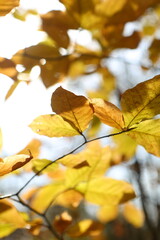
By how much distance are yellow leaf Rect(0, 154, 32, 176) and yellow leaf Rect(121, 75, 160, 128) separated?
0.51ft

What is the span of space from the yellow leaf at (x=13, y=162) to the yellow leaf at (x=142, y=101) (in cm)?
16

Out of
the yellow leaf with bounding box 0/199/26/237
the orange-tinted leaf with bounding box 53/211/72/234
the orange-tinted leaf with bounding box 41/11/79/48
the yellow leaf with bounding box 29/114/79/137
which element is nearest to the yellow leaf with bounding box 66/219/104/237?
the orange-tinted leaf with bounding box 53/211/72/234

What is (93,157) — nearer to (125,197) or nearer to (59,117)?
(125,197)

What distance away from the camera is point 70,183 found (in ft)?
2.24

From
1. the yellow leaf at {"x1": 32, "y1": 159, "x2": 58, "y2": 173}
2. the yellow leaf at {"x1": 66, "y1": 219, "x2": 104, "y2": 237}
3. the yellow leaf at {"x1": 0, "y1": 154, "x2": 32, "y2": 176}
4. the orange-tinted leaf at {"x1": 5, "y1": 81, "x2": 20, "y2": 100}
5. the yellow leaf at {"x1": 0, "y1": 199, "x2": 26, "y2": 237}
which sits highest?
the orange-tinted leaf at {"x1": 5, "y1": 81, "x2": 20, "y2": 100}

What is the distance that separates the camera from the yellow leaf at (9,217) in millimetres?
585

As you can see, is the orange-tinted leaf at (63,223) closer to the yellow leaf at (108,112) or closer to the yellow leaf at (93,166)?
the yellow leaf at (93,166)

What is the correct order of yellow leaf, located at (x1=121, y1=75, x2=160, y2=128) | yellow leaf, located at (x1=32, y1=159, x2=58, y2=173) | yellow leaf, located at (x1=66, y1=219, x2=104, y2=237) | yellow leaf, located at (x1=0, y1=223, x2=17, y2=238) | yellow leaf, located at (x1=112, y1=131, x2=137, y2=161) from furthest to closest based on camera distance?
yellow leaf, located at (x1=112, y1=131, x2=137, y2=161), yellow leaf, located at (x1=66, y1=219, x2=104, y2=237), yellow leaf, located at (x1=0, y1=223, x2=17, y2=238), yellow leaf, located at (x1=32, y1=159, x2=58, y2=173), yellow leaf, located at (x1=121, y1=75, x2=160, y2=128)

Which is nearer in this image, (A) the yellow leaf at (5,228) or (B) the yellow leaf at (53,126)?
(B) the yellow leaf at (53,126)

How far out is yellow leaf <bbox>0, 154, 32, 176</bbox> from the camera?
14.6 inches

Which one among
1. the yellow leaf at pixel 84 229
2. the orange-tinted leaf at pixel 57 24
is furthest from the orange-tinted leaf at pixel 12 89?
the yellow leaf at pixel 84 229

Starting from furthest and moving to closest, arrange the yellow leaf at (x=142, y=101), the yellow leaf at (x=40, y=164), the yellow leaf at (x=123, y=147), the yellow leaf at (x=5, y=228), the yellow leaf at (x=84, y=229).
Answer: the yellow leaf at (x=123, y=147), the yellow leaf at (x=84, y=229), the yellow leaf at (x=5, y=228), the yellow leaf at (x=40, y=164), the yellow leaf at (x=142, y=101)

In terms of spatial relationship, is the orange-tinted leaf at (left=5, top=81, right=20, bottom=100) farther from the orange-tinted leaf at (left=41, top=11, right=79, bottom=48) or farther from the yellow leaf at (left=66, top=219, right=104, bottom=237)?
the yellow leaf at (left=66, top=219, right=104, bottom=237)

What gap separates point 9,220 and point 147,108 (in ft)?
1.31
